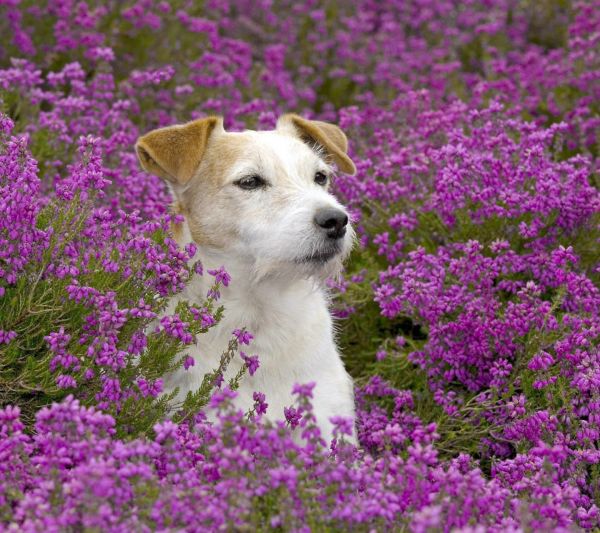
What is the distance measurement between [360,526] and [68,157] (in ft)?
12.2

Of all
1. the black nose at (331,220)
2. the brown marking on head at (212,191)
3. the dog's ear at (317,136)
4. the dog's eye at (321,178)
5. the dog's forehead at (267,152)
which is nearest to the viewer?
the black nose at (331,220)

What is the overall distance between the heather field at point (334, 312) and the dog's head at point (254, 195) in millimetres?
257

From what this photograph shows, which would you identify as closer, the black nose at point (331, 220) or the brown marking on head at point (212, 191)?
the black nose at point (331, 220)

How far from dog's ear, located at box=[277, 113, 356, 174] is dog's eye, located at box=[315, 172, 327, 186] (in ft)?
0.85

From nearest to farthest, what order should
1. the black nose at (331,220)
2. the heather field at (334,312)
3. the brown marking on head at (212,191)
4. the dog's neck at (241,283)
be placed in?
the heather field at (334,312), the black nose at (331,220), the dog's neck at (241,283), the brown marking on head at (212,191)

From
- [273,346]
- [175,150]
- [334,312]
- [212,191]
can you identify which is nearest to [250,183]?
[212,191]

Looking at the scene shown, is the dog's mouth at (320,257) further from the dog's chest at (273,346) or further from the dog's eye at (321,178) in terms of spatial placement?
the dog's eye at (321,178)

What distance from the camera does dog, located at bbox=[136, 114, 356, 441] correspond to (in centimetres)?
388

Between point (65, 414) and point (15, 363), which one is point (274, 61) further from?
point (65, 414)

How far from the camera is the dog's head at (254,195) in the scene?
12.7ft

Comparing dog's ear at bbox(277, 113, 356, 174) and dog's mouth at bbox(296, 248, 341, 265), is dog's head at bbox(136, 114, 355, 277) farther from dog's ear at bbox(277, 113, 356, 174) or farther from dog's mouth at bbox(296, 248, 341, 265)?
dog's ear at bbox(277, 113, 356, 174)

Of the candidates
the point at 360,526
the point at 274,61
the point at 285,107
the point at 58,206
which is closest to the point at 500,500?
the point at 360,526

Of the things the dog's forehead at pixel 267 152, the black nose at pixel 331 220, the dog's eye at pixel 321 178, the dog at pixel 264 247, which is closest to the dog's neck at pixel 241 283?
the dog at pixel 264 247

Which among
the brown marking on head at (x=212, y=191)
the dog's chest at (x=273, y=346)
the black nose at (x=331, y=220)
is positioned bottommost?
the dog's chest at (x=273, y=346)
